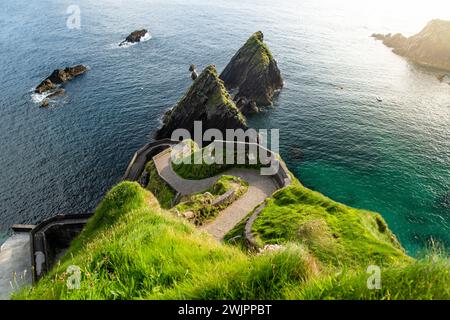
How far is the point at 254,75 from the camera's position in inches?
3305

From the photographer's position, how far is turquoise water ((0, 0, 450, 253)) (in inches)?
1980

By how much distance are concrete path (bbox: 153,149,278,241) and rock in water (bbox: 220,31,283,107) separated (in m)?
41.2

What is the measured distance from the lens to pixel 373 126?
71.4 metres

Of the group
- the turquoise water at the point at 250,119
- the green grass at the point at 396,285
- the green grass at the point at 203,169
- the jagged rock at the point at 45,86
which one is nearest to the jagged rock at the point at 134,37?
the turquoise water at the point at 250,119

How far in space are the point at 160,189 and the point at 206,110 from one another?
2996cm

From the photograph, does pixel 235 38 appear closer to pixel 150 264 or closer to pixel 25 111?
pixel 25 111

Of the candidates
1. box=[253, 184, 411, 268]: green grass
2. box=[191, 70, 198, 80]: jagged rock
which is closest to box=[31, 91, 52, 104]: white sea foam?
box=[191, 70, 198, 80]: jagged rock

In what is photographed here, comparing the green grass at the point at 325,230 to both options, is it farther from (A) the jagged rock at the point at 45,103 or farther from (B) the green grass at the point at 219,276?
(A) the jagged rock at the point at 45,103

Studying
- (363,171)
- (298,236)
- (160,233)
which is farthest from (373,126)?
(160,233)

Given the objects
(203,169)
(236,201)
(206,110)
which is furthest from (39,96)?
(236,201)

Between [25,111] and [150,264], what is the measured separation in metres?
78.8

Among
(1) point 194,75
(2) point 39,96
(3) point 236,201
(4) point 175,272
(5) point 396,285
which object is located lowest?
(2) point 39,96

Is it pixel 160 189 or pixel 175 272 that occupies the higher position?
pixel 175 272

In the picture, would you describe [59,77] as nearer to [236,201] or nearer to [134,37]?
[134,37]
